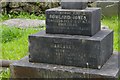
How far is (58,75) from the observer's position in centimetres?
405

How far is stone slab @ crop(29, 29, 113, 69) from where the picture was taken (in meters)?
3.98

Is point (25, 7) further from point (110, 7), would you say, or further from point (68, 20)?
point (68, 20)

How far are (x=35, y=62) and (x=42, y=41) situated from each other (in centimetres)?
32

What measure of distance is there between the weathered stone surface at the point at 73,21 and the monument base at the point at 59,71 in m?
0.48

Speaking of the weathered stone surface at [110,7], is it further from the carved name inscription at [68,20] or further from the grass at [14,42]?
the carved name inscription at [68,20]

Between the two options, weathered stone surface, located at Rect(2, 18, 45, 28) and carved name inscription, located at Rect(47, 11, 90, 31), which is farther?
weathered stone surface, located at Rect(2, 18, 45, 28)

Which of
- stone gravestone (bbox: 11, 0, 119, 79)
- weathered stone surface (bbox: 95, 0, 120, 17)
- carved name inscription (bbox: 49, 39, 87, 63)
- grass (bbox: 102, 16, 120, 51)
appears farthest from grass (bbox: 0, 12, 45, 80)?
weathered stone surface (bbox: 95, 0, 120, 17)

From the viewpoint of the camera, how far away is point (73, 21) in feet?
13.6

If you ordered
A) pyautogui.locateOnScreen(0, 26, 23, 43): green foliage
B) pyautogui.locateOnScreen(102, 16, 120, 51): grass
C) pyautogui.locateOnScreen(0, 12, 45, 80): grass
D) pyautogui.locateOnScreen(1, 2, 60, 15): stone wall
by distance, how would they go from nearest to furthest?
pyautogui.locateOnScreen(0, 12, 45, 80): grass
pyautogui.locateOnScreen(0, 26, 23, 43): green foliage
pyautogui.locateOnScreen(102, 16, 120, 51): grass
pyautogui.locateOnScreen(1, 2, 60, 15): stone wall

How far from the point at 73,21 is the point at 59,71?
2.24 feet

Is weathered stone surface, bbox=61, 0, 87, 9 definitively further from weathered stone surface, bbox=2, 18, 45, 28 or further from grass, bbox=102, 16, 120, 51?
weathered stone surface, bbox=2, 18, 45, 28

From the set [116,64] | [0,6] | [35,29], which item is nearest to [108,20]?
[35,29]

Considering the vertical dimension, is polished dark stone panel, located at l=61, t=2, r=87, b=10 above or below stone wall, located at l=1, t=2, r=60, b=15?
above

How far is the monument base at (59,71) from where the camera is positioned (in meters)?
3.87
